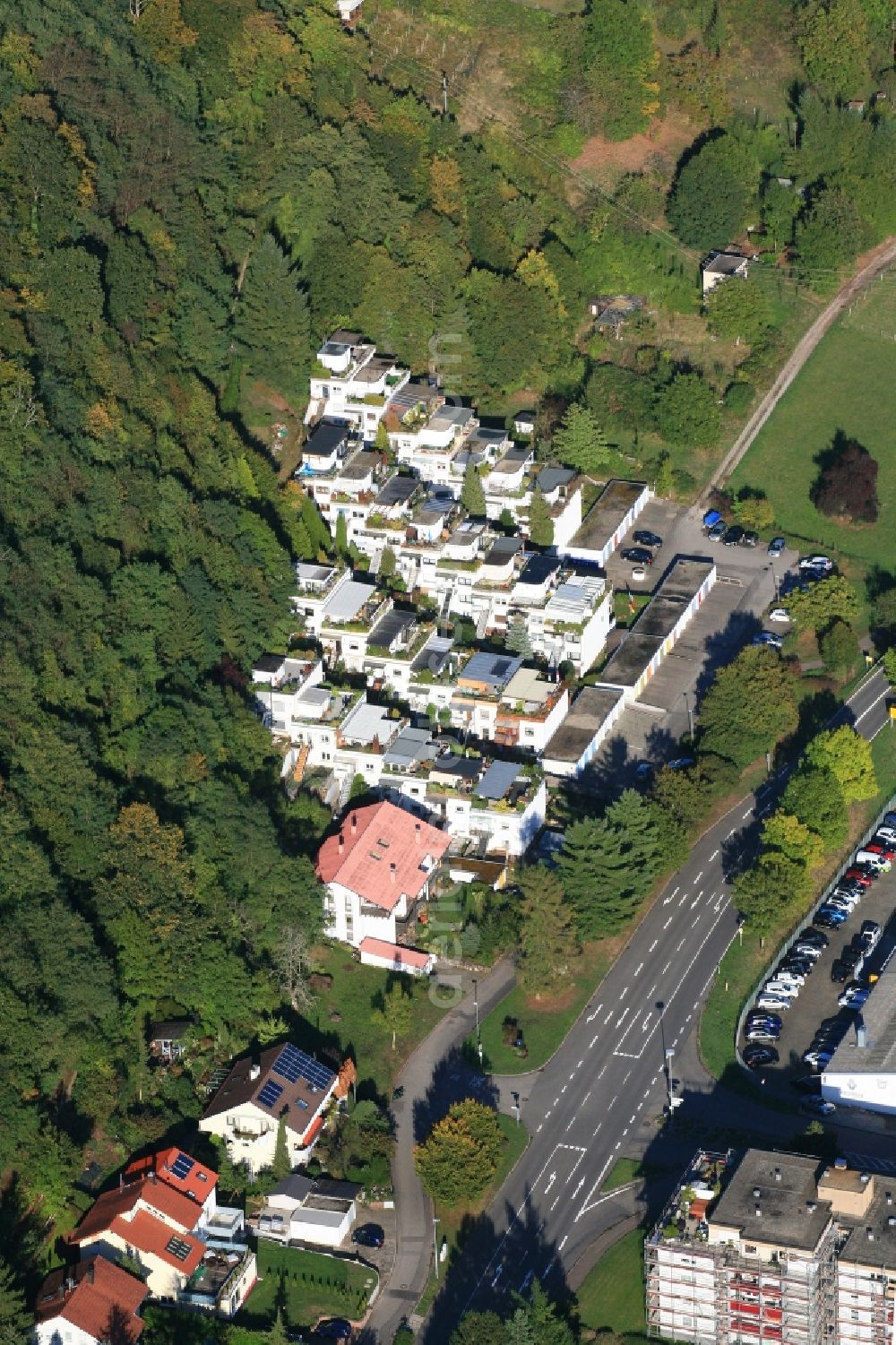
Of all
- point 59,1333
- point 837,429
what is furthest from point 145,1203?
point 837,429

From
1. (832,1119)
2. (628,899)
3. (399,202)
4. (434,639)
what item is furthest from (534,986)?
(399,202)

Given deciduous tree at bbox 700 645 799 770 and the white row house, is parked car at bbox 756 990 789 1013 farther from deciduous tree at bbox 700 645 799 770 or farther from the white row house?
the white row house

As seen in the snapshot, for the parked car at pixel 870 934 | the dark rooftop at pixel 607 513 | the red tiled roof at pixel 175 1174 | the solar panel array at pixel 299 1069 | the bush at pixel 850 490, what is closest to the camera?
the red tiled roof at pixel 175 1174


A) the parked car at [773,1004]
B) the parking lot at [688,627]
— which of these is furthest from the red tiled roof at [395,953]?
the parking lot at [688,627]

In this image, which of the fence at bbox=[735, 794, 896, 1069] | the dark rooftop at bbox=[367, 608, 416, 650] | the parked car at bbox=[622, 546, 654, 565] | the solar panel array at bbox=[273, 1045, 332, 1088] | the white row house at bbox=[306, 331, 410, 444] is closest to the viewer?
the solar panel array at bbox=[273, 1045, 332, 1088]

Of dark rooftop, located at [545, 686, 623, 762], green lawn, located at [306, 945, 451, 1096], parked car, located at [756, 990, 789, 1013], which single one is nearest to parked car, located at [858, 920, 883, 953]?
parked car, located at [756, 990, 789, 1013]

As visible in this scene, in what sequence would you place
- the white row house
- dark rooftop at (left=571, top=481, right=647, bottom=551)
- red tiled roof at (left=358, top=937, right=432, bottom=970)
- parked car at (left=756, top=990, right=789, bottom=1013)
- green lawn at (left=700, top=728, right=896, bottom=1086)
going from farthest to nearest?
the white row house
dark rooftop at (left=571, top=481, right=647, bottom=551)
red tiled roof at (left=358, top=937, right=432, bottom=970)
parked car at (left=756, top=990, right=789, bottom=1013)
green lawn at (left=700, top=728, right=896, bottom=1086)

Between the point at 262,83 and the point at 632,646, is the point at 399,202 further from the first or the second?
the point at 632,646

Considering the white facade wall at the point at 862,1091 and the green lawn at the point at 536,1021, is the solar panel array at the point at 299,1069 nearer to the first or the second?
the green lawn at the point at 536,1021
